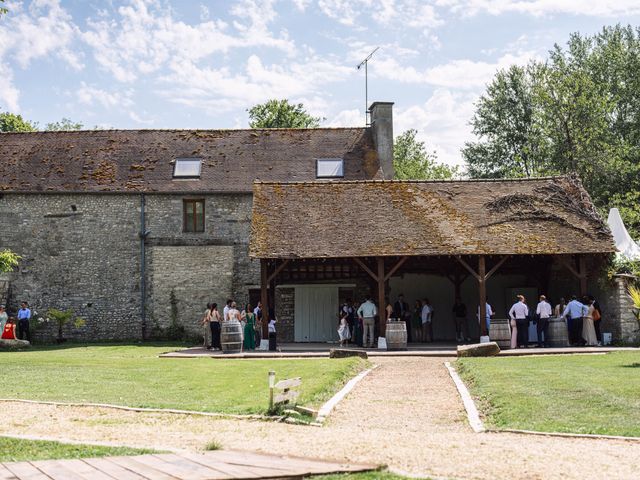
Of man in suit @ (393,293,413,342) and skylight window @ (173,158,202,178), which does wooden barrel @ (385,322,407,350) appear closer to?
man in suit @ (393,293,413,342)

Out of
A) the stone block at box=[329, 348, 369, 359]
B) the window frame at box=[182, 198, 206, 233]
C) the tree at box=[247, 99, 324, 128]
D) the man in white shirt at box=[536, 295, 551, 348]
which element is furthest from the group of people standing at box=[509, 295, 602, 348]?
the tree at box=[247, 99, 324, 128]

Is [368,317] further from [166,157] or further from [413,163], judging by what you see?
[413,163]

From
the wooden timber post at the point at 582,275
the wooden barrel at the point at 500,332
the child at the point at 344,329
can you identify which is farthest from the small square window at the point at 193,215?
the wooden timber post at the point at 582,275

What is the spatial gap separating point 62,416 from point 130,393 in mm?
2476

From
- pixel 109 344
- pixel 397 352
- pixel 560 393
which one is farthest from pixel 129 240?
pixel 560 393

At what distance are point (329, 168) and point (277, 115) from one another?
2064 cm

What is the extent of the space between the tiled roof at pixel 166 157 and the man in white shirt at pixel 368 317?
821 cm

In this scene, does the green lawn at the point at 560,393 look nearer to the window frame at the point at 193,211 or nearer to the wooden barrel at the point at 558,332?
the wooden barrel at the point at 558,332

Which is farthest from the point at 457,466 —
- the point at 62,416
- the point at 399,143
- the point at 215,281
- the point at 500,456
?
the point at 399,143

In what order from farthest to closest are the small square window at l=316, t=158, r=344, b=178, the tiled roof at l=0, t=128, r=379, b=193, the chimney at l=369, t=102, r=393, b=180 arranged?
the chimney at l=369, t=102, r=393, b=180 < the small square window at l=316, t=158, r=344, b=178 < the tiled roof at l=0, t=128, r=379, b=193

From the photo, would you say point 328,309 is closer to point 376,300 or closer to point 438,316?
point 376,300

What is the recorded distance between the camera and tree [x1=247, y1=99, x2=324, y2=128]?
167 feet

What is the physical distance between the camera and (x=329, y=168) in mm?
31141

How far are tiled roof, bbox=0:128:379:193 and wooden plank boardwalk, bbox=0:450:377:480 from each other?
914 inches
